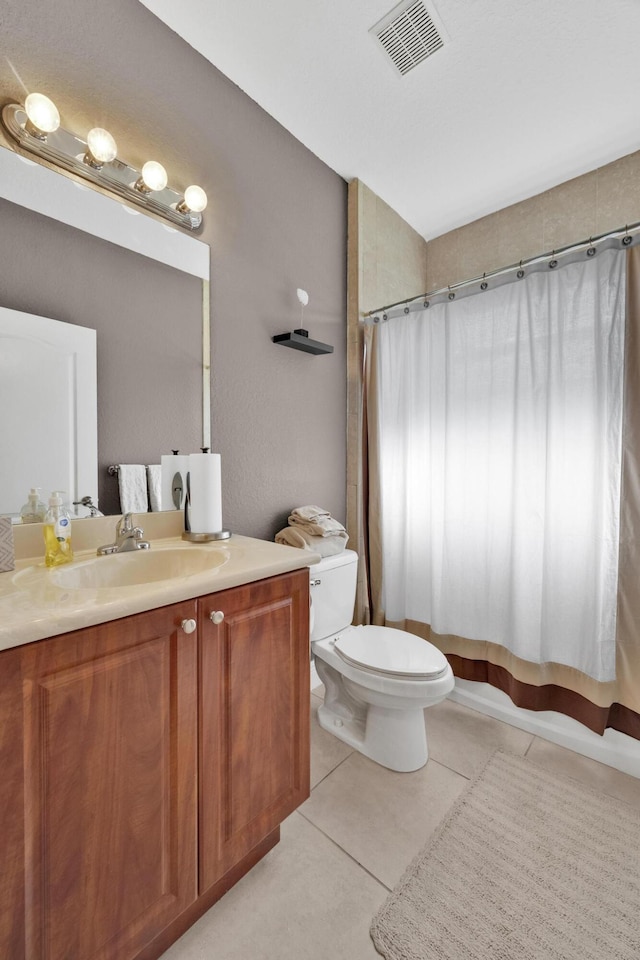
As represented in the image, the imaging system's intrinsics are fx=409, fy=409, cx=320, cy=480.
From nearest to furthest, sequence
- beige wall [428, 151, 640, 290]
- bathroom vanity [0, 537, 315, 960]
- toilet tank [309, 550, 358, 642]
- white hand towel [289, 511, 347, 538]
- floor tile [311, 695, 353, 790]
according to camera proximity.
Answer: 1. bathroom vanity [0, 537, 315, 960]
2. floor tile [311, 695, 353, 790]
3. toilet tank [309, 550, 358, 642]
4. white hand towel [289, 511, 347, 538]
5. beige wall [428, 151, 640, 290]

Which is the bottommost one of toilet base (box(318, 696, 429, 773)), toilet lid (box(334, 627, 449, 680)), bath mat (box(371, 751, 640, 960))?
bath mat (box(371, 751, 640, 960))

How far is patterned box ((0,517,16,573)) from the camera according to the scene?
0.99 meters

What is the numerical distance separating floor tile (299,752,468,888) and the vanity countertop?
910 mm

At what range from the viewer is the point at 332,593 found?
1780 mm

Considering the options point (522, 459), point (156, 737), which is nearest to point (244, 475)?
point (156, 737)

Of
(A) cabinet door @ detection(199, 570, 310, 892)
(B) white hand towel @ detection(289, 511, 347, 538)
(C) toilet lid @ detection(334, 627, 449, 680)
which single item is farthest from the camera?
(B) white hand towel @ detection(289, 511, 347, 538)

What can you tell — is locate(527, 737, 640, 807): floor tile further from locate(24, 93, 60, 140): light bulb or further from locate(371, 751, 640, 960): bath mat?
locate(24, 93, 60, 140): light bulb

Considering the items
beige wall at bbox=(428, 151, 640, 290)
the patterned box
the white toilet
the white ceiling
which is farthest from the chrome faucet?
beige wall at bbox=(428, 151, 640, 290)

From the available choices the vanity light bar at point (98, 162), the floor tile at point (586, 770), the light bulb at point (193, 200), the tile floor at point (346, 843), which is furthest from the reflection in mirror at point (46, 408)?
the floor tile at point (586, 770)

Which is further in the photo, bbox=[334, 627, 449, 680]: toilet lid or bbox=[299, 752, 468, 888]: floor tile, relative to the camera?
bbox=[334, 627, 449, 680]: toilet lid

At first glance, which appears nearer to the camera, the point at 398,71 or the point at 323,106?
the point at 398,71

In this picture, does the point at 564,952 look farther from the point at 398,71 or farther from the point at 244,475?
the point at 398,71

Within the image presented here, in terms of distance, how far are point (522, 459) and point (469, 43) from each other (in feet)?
5.23

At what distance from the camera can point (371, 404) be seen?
89.3 inches
